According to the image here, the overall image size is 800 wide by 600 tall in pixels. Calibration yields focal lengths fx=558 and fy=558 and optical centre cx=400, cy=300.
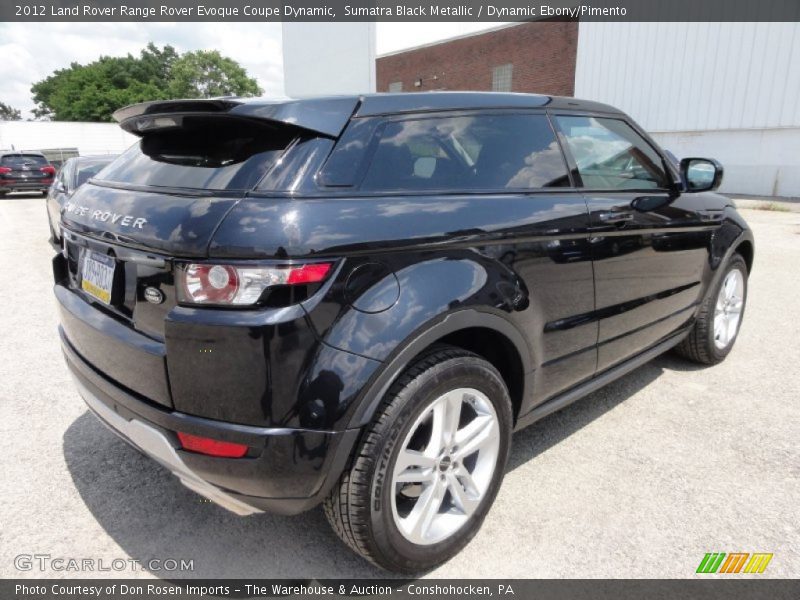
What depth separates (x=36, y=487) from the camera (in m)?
2.64

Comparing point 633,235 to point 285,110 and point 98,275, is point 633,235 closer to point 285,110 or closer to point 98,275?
point 285,110

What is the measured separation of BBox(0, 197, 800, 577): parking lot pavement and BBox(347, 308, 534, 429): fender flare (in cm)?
78

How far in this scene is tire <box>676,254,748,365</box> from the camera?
3.92 meters

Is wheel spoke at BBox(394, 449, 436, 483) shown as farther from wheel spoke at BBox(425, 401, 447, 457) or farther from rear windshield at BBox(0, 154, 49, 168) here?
rear windshield at BBox(0, 154, 49, 168)

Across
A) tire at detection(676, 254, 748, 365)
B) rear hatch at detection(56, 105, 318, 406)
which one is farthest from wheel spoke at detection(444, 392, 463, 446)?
tire at detection(676, 254, 748, 365)

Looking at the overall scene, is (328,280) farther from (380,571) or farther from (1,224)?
(1,224)

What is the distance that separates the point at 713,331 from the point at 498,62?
937 inches

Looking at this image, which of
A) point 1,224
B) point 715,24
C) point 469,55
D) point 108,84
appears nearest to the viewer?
point 1,224

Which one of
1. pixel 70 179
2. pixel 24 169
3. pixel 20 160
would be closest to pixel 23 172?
pixel 24 169

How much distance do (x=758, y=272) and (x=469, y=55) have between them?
21884 mm

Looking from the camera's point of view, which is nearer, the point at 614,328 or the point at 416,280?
the point at 416,280

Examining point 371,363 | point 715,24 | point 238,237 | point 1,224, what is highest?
point 715,24

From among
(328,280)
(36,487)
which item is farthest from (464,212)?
(36,487)

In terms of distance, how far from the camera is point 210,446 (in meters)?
1.79
